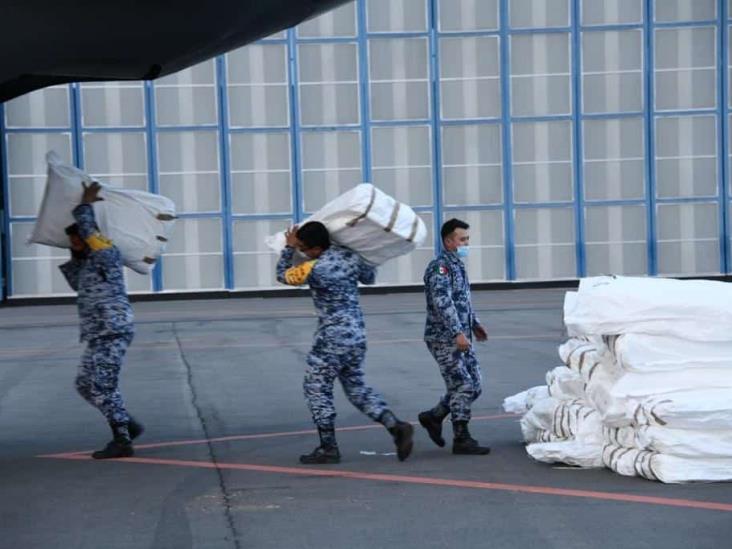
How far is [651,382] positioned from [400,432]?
1.84 meters

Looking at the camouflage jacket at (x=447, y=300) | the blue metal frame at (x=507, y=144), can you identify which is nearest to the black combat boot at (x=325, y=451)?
the camouflage jacket at (x=447, y=300)

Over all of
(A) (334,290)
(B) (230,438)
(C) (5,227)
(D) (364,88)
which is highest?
(D) (364,88)

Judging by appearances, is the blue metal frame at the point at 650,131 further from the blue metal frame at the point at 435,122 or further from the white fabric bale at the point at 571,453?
the white fabric bale at the point at 571,453

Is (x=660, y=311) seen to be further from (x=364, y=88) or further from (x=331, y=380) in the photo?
(x=364, y=88)

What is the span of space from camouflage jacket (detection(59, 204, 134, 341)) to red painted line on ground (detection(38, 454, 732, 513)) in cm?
100

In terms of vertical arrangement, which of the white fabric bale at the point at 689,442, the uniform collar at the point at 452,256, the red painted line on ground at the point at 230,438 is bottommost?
the red painted line on ground at the point at 230,438

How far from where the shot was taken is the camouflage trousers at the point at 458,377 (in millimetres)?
10273

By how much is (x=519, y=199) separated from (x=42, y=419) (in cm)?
2156

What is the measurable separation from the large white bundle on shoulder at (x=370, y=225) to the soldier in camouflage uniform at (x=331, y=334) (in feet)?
0.27

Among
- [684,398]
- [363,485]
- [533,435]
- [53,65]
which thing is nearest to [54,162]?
[53,65]

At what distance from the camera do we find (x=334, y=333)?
32.2 feet

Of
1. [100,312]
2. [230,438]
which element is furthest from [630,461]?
[100,312]

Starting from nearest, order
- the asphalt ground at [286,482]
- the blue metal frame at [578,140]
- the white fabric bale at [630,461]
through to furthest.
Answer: the asphalt ground at [286,482] → the white fabric bale at [630,461] → the blue metal frame at [578,140]

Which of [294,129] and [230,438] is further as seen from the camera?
[294,129]
